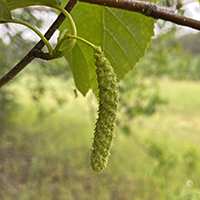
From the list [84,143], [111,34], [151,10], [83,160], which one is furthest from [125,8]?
[84,143]

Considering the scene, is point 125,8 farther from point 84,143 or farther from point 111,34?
point 84,143

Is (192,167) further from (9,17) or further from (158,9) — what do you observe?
(9,17)

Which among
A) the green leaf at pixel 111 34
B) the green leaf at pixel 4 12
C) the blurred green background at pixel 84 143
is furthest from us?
the blurred green background at pixel 84 143

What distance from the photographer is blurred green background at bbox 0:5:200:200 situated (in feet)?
6.83

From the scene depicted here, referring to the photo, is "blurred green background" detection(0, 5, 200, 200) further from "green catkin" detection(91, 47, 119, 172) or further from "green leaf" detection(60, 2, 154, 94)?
"green catkin" detection(91, 47, 119, 172)

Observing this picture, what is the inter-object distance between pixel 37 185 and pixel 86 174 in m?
0.66

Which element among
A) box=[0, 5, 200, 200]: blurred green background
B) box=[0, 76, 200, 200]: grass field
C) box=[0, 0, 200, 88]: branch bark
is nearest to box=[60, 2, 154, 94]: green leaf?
box=[0, 0, 200, 88]: branch bark

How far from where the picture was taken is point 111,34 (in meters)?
0.54

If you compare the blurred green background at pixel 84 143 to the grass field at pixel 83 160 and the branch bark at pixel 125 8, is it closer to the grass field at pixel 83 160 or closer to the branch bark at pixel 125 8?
the grass field at pixel 83 160

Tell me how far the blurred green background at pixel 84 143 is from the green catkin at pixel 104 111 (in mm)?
1086

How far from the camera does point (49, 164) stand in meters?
2.83

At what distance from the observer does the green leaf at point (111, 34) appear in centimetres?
50

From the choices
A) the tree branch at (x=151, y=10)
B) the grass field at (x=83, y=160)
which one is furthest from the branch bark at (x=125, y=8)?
the grass field at (x=83, y=160)

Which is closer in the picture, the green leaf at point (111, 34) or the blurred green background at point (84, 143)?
the green leaf at point (111, 34)
